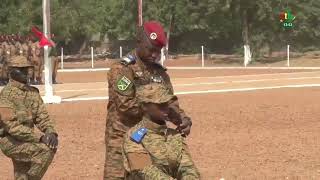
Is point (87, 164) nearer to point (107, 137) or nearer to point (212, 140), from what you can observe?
point (212, 140)

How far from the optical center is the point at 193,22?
2307 inches

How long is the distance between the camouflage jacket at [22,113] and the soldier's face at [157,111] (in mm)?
2414

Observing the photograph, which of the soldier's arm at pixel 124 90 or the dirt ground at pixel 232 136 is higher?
the soldier's arm at pixel 124 90

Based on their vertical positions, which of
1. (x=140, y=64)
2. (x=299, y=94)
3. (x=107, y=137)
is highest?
(x=140, y=64)

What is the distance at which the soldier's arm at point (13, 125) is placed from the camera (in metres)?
6.61

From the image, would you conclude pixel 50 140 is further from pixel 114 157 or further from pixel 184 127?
pixel 184 127

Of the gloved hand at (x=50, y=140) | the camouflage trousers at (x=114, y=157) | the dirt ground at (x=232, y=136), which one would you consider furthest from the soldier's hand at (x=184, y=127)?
the dirt ground at (x=232, y=136)

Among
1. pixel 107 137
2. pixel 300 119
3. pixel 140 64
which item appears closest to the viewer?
pixel 140 64

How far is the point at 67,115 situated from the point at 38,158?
36.4 feet

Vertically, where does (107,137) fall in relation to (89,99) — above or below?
above

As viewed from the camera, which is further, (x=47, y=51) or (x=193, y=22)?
(x=193, y=22)

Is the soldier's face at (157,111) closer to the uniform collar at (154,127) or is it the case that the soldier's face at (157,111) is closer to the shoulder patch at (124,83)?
the uniform collar at (154,127)

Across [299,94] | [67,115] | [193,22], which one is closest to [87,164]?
[67,115]

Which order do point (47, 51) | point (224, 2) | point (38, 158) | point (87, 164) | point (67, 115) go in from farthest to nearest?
point (224, 2) < point (47, 51) < point (67, 115) < point (87, 164) < point (38, 158)
